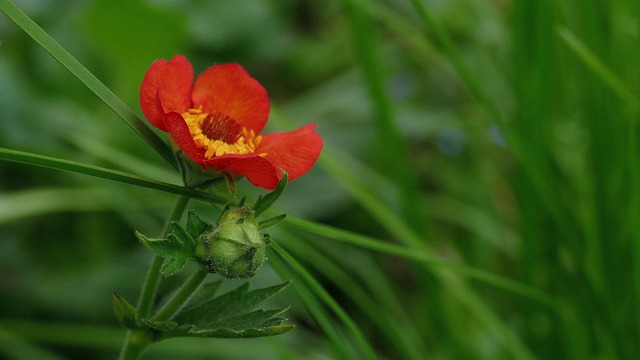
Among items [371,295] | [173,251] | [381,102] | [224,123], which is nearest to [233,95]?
[224,123]

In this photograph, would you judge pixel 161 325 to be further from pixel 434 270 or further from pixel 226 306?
pixel 434 270

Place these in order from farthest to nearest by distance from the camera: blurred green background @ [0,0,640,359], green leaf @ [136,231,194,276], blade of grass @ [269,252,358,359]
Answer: blurred green background @ [0,0,640,359], blade of grass @ [269,252,358,359], green leaf @ [136,231,194,276]

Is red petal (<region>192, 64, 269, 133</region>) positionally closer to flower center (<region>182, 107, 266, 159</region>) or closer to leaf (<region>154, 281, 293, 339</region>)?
flower center (<region>182, 107, 266, 159</region>)

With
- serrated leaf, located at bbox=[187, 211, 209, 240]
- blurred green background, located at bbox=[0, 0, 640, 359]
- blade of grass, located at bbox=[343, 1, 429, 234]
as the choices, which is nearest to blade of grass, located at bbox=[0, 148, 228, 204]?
serrated leaf, located at bbox=[187, 211, 209, 240]

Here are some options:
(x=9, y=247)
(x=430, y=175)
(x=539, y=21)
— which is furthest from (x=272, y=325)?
→ (x=430, y=175)

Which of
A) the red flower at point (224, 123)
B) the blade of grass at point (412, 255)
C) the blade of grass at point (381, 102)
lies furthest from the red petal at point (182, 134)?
the blade of grass at point (381, 102)
